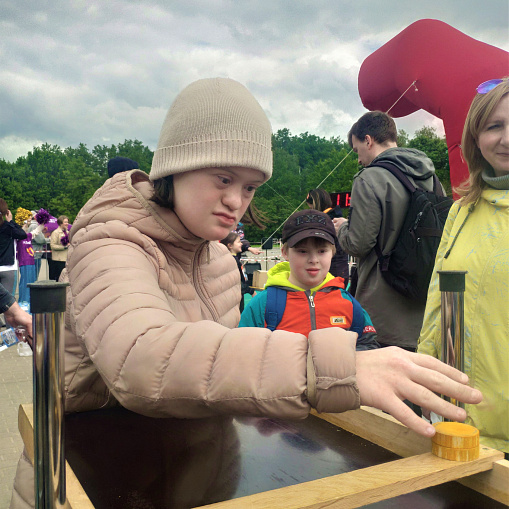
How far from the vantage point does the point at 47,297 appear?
0.61 meters

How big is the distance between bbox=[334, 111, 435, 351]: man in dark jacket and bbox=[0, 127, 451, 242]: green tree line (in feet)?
97.4

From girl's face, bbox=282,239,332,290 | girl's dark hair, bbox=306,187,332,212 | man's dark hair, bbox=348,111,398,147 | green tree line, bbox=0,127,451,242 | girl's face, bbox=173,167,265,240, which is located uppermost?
green tree line, bbox=0,127,451,242

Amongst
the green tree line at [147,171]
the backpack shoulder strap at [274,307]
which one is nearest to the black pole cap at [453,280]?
the backpack shoulder strap at [274,307]

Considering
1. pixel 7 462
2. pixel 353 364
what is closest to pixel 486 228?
pixel 353 364

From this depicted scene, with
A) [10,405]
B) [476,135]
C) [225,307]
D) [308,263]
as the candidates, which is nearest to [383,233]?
[308,263]

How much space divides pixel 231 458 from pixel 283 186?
1727 inches

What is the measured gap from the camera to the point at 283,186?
145 ft

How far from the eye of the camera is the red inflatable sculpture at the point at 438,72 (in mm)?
6258

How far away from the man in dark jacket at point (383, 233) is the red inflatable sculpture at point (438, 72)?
3577 millimetres

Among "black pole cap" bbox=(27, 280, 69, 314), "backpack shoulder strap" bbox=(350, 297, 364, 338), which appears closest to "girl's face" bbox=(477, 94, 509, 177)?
"backpack shoulder strap" bbox=(350, 297, 364, 338)

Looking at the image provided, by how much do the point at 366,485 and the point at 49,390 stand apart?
0.50 m

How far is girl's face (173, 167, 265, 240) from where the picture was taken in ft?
3.85

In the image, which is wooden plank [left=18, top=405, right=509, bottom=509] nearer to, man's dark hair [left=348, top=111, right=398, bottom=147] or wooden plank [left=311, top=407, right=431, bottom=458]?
wooden plank [left=311, top=407, right=431, bottom=458]

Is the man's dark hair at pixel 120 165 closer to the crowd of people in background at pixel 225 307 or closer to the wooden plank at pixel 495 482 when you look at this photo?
the crowd of people in background at pixel 225 307
